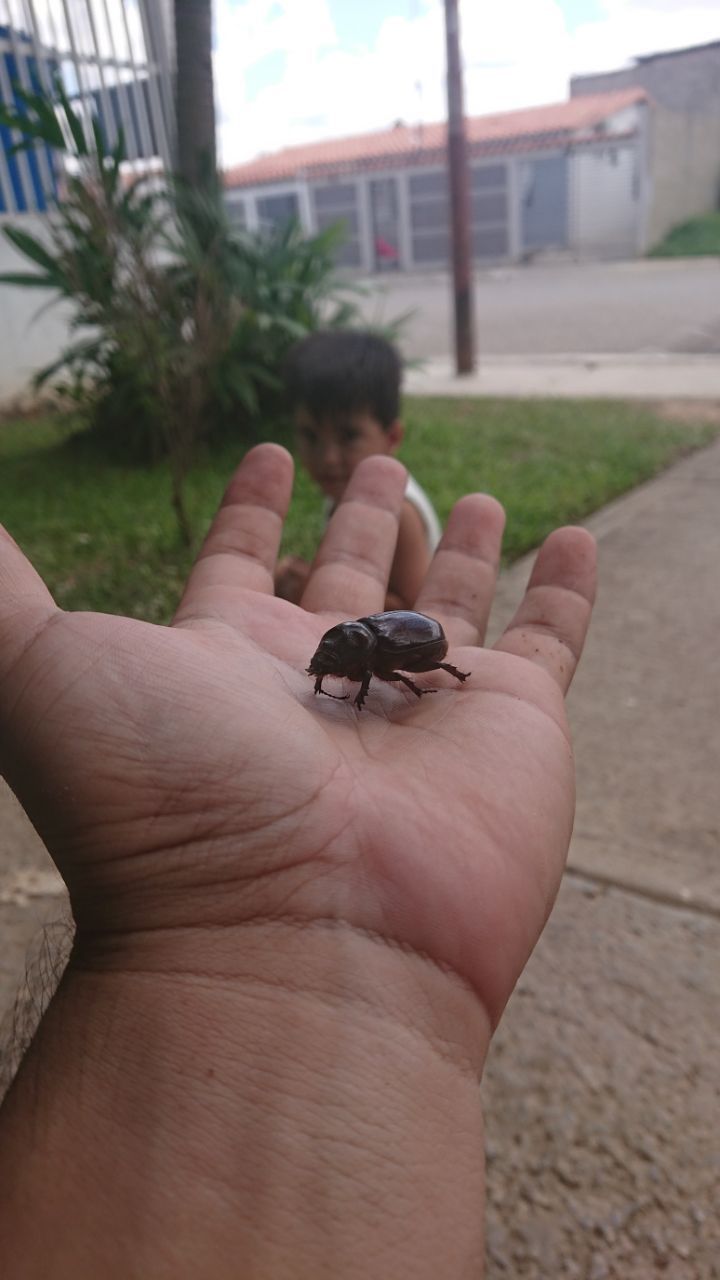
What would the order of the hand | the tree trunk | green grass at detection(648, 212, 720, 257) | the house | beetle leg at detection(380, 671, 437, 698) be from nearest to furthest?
the hand, beetle leg at detection(380, 671, 437, 698), the tree trunk, green grass at detection(648, 212, 720, 257), the house

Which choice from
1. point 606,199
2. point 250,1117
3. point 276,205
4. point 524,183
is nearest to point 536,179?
point 524,183

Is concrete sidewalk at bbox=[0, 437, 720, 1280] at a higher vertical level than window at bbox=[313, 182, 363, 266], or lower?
lower

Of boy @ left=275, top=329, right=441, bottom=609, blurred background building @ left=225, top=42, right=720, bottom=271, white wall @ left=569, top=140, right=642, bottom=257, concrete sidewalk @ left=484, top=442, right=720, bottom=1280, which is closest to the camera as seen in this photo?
concrete sidewalk @ left=484, top=442, right=720, bottom=1280

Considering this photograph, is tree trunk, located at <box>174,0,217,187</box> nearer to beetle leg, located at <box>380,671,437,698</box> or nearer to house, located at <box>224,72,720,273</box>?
beetle leg, located at <box>380,671,437,698</box>

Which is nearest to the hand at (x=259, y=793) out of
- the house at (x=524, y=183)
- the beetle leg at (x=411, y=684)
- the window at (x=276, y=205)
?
the beetle leg at (x=411, y=684)

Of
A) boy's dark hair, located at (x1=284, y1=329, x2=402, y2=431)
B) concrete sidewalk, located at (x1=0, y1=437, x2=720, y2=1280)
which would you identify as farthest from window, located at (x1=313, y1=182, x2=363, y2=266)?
concrete sidewalk, located at (x1=0, y1=437, x2=720, y2=1280)

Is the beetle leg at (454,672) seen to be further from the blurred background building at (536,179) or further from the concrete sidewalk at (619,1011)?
the blurred background building at (536,179)

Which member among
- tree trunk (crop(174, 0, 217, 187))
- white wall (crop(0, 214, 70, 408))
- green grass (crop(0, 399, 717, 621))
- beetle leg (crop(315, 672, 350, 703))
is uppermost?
tree trunk (crop(174, 0, 217, 187))

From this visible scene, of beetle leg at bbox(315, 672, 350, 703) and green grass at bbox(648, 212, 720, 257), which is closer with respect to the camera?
beetle leg at bbox(315, 672, 350, 703)
